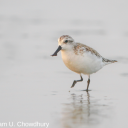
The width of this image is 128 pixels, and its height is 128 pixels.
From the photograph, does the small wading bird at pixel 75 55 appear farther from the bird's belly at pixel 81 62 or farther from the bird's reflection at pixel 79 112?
the bird's reflection at pixel 79 112

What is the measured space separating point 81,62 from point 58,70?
219 centimetres

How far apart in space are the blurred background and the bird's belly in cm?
48

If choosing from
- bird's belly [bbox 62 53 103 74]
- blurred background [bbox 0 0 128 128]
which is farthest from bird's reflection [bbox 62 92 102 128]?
bird's belly [bbox 62 53 103 74]

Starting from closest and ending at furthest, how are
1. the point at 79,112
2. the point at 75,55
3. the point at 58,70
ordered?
1. the point at 79,112
2. the point at 75,55
3. the point at 58,70

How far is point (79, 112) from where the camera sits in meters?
6.56

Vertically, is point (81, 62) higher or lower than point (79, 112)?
higher

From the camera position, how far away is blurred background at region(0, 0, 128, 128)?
6.40 meters

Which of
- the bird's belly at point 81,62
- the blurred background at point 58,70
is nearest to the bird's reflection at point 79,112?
the blurred background at point 58,70

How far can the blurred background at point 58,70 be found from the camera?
21.0 feet

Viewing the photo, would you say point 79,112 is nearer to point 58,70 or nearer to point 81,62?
point 81,62

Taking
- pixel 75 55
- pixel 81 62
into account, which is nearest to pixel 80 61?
pixel 81 62

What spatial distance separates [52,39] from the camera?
50.8 feet

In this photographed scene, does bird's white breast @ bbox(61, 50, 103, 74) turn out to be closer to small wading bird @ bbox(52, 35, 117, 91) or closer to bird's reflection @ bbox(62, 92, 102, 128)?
small wading bird @ bbox(52, 35, 117, 91)

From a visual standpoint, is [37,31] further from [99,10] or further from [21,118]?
[21,118]
